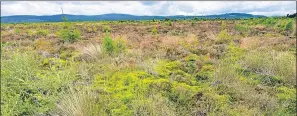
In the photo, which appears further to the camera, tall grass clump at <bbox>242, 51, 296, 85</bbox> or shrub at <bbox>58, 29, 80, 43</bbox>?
shrub at <bbox>58, 29, 80, 43</bbox>

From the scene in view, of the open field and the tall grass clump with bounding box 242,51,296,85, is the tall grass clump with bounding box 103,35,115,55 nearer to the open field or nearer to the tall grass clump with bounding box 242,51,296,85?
the open field

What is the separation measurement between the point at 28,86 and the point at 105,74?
2.54 m

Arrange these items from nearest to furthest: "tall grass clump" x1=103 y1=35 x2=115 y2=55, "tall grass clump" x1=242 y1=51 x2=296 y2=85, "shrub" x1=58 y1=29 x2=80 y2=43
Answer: "tall grass clump" x1=242 y1=51 x2=296 y2=85, "tall grass clump" x1=103 y1=35 x2=115 y2=55, "shrub" x1=58 y1=29 x2=80 y2=43

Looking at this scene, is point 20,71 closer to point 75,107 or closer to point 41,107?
point 41,107

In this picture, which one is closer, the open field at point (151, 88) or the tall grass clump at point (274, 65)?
the open field at point (151, 88)

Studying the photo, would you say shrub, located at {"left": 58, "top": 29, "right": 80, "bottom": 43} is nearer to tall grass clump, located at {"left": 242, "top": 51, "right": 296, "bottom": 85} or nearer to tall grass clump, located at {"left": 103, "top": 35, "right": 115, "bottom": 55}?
tall grass clump, located at {"left": 103, "top": 35, "right": 115, "bottom": 55}

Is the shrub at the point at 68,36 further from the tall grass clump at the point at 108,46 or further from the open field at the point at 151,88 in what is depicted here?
the open field at the point at 151,88

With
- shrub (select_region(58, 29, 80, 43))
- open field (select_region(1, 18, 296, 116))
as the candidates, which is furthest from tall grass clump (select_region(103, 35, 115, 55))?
shrub (select_region(58, 29, 80, 43))

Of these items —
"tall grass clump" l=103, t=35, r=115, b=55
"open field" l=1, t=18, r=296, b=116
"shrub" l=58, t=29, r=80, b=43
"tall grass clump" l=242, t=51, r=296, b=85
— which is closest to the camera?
"open field" l=1, t=18, r=296, b=116

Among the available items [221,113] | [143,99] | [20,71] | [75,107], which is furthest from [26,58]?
[221,113]

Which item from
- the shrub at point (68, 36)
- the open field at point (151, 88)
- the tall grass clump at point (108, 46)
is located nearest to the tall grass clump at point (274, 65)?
the open field at point (151, 88)

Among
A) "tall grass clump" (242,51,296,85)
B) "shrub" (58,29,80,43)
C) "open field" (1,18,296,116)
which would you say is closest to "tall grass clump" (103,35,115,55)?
"open field" (1,18,296,116)

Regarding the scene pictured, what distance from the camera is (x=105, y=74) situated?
8.45 metres

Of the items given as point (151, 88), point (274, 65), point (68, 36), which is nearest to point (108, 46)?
point (151, 88)
